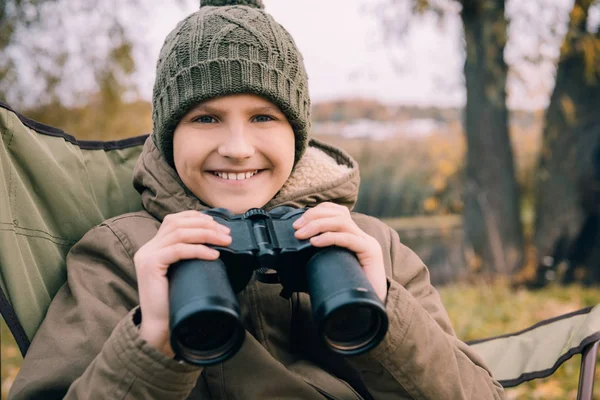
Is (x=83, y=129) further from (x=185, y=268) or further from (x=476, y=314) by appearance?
(x=185, y=268)

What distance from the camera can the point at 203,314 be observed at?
3.67 feet

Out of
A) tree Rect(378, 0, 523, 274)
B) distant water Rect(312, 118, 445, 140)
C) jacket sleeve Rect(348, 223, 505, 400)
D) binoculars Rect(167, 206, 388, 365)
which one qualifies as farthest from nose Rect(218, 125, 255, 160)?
distant water Rect(312, 118, 445, 140)

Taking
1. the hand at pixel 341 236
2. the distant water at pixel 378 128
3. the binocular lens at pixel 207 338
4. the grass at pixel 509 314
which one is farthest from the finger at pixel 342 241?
the distant water at pixel 378 128

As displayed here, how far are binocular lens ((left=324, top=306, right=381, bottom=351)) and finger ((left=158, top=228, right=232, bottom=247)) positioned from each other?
0.27 metres

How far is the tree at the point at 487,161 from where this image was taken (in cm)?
502

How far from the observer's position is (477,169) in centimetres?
521

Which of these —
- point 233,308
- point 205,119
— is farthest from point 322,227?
point 205,119

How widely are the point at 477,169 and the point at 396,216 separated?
1.68m

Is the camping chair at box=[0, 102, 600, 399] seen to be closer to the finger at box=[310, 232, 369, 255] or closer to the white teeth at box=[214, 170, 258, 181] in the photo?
the white teeth at box=[214, 170, 258, 181]

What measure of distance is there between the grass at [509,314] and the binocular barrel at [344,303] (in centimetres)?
214

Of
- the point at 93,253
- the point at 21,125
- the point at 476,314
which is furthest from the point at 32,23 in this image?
the point at 476,314

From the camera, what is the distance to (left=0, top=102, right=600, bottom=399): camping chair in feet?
5.32

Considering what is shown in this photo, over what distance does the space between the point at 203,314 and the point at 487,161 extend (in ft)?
14.4

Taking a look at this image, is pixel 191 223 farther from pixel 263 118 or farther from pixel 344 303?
pixel 263 118
